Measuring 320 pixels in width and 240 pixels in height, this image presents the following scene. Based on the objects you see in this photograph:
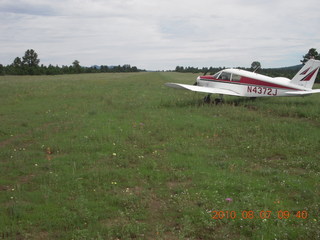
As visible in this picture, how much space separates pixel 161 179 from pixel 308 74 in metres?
12.5

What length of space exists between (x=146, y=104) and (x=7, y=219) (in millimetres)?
12264

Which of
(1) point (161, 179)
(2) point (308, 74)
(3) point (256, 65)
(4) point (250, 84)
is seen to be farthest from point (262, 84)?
(1) point (161, 179)

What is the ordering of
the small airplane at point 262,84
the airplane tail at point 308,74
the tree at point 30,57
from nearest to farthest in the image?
1. the small airplane at point 262,84
2. the airplane tail at point 308,74
3. the tree at point 30,57

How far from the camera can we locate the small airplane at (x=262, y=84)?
1503 centimetres

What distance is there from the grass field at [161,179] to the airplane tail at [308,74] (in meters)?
3.91

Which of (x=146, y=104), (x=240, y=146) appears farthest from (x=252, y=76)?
(x=240, y=146)

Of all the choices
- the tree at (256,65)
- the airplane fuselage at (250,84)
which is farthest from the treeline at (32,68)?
the airplane fuselage at (250,84)

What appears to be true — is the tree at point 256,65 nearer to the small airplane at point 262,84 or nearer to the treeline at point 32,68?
the small airplane at point 262,84

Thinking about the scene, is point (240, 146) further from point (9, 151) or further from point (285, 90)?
point (285, 90)

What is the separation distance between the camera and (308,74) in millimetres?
15312

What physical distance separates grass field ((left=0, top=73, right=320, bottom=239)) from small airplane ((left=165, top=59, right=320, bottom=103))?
129 inches

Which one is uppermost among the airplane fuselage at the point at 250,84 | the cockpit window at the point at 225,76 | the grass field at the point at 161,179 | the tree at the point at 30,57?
the tree at the point at 30,57

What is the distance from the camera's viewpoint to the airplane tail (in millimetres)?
15211

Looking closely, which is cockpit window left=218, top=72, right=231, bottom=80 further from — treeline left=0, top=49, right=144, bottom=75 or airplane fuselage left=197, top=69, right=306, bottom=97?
treeline left=0, top=49, right=144, bottom=75
